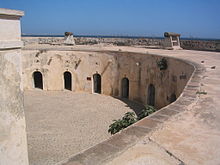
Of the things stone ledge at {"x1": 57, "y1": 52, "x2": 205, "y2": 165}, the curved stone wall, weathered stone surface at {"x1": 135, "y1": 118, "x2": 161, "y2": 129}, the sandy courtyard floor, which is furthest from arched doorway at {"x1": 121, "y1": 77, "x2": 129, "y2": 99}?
A: weathered stone surface at {"x1": 135, "y1": 118, "x2": 161, "y2": 129}

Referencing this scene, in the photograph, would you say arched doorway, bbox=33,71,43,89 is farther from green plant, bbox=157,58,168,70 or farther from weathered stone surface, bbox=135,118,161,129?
weathered stone surface, bbox=135,118,161,129

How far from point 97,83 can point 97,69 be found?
55.5 inches

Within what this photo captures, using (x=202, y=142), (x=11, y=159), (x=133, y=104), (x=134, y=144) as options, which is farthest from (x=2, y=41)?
(x=133, y=104)

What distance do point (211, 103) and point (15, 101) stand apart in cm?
406

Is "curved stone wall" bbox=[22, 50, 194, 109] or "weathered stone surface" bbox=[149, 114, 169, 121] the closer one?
"weathered stone surface" bbox=[149, 114, 169, 121]

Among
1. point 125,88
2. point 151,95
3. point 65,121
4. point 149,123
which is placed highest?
point 149,123

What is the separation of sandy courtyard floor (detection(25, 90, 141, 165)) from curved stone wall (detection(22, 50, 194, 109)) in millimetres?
885

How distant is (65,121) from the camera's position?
10.9m

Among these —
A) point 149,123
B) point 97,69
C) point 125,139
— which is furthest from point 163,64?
point 125,139

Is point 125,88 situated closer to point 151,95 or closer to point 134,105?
point 134,105

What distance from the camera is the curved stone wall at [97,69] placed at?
1416 cm

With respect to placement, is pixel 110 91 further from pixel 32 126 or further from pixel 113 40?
pixel 113 40

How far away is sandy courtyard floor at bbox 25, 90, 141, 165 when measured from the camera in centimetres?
800

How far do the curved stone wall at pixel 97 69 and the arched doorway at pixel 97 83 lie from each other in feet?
0.90
